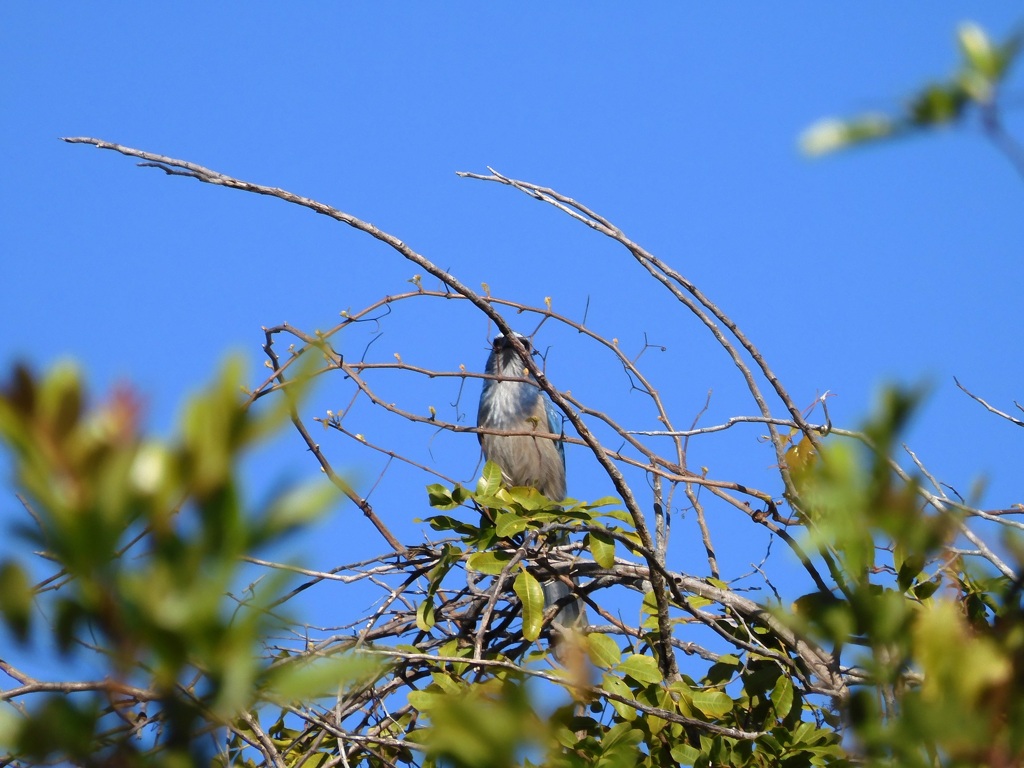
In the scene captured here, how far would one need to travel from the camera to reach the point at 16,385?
0.61 metres

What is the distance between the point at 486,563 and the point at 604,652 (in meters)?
0.37

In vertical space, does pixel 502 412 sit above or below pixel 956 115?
above

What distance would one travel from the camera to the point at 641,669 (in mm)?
2703

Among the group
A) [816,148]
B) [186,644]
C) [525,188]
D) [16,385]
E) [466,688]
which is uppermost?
[525,188]

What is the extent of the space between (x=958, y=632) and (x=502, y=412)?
656 cm

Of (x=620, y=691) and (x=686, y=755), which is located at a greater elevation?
(x=620, y=691)

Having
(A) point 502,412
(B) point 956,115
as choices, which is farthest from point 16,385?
(A) point 502,412

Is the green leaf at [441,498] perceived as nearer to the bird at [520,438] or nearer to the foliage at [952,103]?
the foliage at [952,103]

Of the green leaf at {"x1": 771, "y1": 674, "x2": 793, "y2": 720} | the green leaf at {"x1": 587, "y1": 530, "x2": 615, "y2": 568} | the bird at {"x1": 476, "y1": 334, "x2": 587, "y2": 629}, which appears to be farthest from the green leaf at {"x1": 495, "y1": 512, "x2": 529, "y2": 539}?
the bird at {"x1": 476, "y1": 334, "x2": 587, "y2": 629}

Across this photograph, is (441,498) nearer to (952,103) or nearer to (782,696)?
(782,696)

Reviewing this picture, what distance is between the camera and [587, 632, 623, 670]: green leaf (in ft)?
8.88

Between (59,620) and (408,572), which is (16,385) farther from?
(408,572)

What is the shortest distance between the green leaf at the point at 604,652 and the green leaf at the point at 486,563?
289mm

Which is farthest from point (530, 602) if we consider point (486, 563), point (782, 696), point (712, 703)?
point (782, 696)
